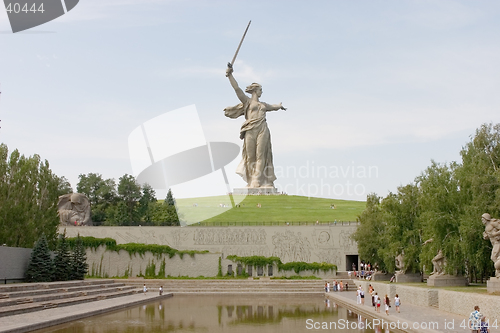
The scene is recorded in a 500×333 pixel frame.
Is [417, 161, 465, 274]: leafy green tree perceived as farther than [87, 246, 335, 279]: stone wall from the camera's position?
No

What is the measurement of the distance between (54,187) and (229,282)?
41.0 feet

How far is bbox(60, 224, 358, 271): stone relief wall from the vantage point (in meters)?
41.3

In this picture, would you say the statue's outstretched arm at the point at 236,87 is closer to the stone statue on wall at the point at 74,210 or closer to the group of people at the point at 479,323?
the stone statue on wall at the point at 74,210

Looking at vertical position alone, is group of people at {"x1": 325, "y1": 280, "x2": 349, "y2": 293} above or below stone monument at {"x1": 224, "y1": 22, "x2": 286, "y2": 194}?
below

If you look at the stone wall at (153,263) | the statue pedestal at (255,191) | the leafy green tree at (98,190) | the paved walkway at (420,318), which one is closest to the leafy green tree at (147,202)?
the leafy green tree at (98,190)

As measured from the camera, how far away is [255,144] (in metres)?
58.6

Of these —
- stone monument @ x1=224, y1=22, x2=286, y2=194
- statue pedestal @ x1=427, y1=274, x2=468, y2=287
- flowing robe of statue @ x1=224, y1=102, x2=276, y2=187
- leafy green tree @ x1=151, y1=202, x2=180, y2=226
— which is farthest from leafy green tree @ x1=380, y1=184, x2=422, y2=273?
flowing robe of statue @ x1=224, y1=102, x2=276, y2=187

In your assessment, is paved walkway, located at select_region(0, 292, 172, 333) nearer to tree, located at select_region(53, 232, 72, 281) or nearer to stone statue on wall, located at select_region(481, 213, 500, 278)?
tree, located at select_region(53, 232, 72, 281)

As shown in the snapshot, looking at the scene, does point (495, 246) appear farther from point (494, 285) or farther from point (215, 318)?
point (215, 318)

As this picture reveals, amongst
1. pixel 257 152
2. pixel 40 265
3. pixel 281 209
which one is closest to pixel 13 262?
pixel 40 265

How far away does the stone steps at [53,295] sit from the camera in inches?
768

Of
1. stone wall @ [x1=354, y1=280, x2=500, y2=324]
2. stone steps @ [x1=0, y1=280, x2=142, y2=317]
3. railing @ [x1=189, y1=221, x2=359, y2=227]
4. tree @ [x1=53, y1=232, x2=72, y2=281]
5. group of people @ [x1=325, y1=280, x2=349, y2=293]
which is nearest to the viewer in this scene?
→ stone wall @ [x1=354, y1=280, x2=500, y2=324]

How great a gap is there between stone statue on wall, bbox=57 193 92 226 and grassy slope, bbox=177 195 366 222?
9.97 m

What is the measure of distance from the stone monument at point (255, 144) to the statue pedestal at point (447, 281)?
3267 centimetres
